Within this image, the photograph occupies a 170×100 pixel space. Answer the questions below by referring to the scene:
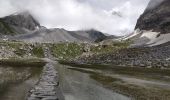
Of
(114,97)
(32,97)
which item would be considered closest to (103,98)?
(114,97)

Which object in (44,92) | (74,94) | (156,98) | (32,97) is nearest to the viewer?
(32,97)

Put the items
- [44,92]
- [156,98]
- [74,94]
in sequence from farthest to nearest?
1. [74,94]
2. [156,98]
3. [44,92]

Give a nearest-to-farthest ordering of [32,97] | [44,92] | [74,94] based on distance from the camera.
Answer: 1. [32,97]
2. [44,92]
3. [74,94]

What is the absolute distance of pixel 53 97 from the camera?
3691cm

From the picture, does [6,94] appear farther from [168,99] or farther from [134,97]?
[168,99]

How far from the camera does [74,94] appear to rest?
152 ft

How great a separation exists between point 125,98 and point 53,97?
36.9ft

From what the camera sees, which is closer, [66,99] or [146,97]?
[66,99]

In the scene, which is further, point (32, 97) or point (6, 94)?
point (6, 94)

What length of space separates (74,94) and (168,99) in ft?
41.3

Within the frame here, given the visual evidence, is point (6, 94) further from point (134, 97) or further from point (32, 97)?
point (134, 97)

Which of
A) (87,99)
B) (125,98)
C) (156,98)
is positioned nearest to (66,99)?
(87,99)

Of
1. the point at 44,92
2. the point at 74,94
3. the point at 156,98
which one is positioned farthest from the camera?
the point at 74,94

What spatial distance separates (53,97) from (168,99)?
14801 mm
